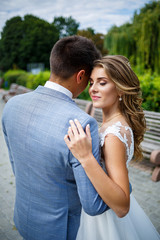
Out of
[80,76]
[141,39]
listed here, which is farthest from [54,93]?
[141,39]

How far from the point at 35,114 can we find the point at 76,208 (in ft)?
2.30

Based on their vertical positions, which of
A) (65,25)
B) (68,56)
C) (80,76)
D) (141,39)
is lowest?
(80,76)

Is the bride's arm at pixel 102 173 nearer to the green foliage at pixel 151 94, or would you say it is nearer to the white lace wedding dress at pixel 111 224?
the white lace wedding dress at pixel 111 224

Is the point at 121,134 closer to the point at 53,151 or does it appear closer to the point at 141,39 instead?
the point at 53,151

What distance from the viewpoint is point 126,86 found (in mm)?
1806

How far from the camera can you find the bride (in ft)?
3.80

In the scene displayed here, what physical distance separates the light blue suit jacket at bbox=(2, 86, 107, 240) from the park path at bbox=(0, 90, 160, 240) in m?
1.80

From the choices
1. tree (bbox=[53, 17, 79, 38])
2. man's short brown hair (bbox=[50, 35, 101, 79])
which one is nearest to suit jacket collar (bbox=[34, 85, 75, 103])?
man's short brown hair (bbox=[50, 35, 101, 79])

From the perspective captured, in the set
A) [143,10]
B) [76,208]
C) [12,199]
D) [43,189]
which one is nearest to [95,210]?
[76,208]

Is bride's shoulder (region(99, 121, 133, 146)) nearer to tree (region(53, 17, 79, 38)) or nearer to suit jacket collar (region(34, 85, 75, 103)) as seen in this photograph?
suit jacket collar (region(34, 85, 75, 103))

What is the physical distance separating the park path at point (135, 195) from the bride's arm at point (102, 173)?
222cm

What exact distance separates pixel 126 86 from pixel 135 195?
8.62 ft

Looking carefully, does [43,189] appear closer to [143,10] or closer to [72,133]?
[72,133]

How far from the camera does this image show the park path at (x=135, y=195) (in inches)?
119
